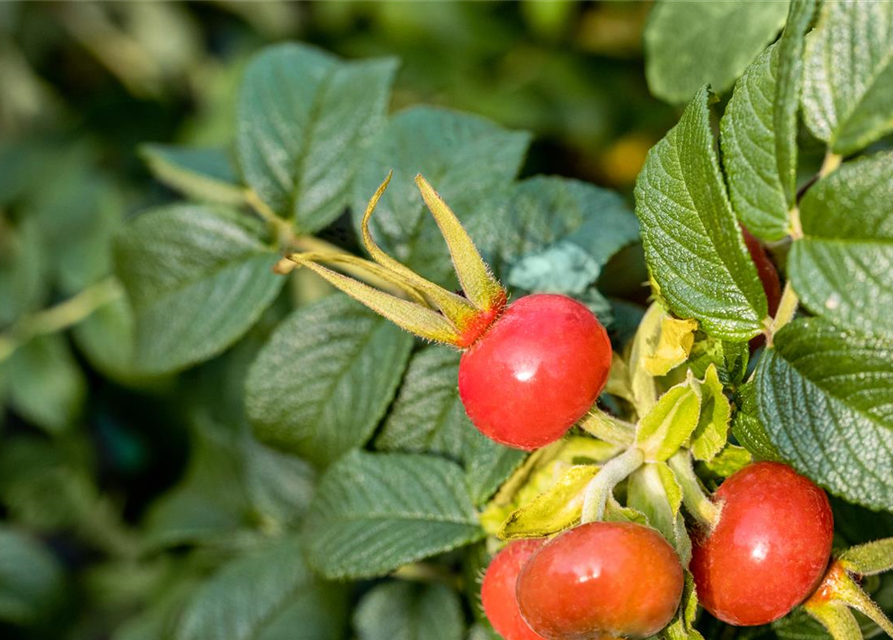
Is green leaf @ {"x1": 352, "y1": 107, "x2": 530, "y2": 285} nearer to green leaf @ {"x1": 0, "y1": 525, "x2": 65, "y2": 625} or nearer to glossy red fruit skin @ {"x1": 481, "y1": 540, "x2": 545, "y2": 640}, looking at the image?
glossy red fruit skin @ {"x1": 481, "y1": 540, "x2": 545, "y2": 640}

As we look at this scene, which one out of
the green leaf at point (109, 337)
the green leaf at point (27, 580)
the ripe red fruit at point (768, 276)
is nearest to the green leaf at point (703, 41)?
the ripe red fruit at point (768, 276)

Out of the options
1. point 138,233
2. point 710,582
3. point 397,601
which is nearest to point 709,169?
point 710,582

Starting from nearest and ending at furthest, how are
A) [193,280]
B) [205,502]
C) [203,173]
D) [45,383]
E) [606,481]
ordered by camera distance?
[606,481] → [193,280] → [203,173] → [205,502] → [45,383]

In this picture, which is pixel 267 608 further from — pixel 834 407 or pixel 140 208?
pixel 140 208

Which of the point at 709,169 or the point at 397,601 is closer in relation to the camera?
the point at 709,169

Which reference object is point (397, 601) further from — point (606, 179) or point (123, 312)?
point (606, 179)

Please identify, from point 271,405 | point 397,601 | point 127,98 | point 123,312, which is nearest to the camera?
point 271,405

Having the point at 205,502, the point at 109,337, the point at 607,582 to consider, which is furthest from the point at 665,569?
the point at 109,337

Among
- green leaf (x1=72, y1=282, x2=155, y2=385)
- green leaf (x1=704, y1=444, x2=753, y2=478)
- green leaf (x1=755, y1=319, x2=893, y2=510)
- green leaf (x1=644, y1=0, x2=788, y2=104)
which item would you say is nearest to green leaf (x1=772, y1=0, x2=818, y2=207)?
green leaf (x1=755, y1=319, x2=893, y2=510)
